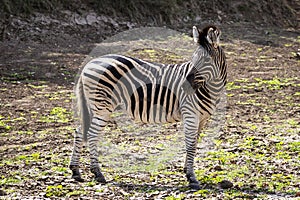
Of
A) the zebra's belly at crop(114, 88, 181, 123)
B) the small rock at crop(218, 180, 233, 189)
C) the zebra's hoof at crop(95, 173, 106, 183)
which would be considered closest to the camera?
the small rock at crop(218, 180, 233, 189)

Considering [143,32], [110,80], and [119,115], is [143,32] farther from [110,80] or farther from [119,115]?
[110,80]

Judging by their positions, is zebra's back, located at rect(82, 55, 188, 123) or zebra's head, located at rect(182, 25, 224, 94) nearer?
zebra's head, located at rect(182, 25, 224, 94)

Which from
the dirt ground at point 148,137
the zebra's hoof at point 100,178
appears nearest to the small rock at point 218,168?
the dirt ground at point 148,137

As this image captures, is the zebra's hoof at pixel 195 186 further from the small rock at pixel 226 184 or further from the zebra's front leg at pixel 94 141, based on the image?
the zebra's front leg at pixel 94 141

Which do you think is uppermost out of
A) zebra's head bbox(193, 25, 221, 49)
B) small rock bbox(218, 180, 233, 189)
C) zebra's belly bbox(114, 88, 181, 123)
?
zebra's head bbox(193, 25, 221, 49)

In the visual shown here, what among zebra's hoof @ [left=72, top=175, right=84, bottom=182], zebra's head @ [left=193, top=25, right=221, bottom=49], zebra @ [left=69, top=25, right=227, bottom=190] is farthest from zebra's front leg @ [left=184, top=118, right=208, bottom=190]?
zebra's hoof @ [left=72, top=175, right=84, bottom=182]

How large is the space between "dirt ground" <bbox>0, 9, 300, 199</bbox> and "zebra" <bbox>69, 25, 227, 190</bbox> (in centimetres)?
39

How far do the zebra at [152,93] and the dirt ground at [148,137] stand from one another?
0.39 m

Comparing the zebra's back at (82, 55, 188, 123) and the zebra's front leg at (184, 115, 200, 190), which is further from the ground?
the zebra's back at (82, 55, 188, 123)

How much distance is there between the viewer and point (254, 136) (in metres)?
8.73

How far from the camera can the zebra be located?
6.61m

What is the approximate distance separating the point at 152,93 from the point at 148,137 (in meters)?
2.06

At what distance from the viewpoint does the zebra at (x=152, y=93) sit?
6.61m

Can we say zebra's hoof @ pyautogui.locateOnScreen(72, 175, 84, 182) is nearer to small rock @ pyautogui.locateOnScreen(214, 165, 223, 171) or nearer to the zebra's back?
the zebra's back
